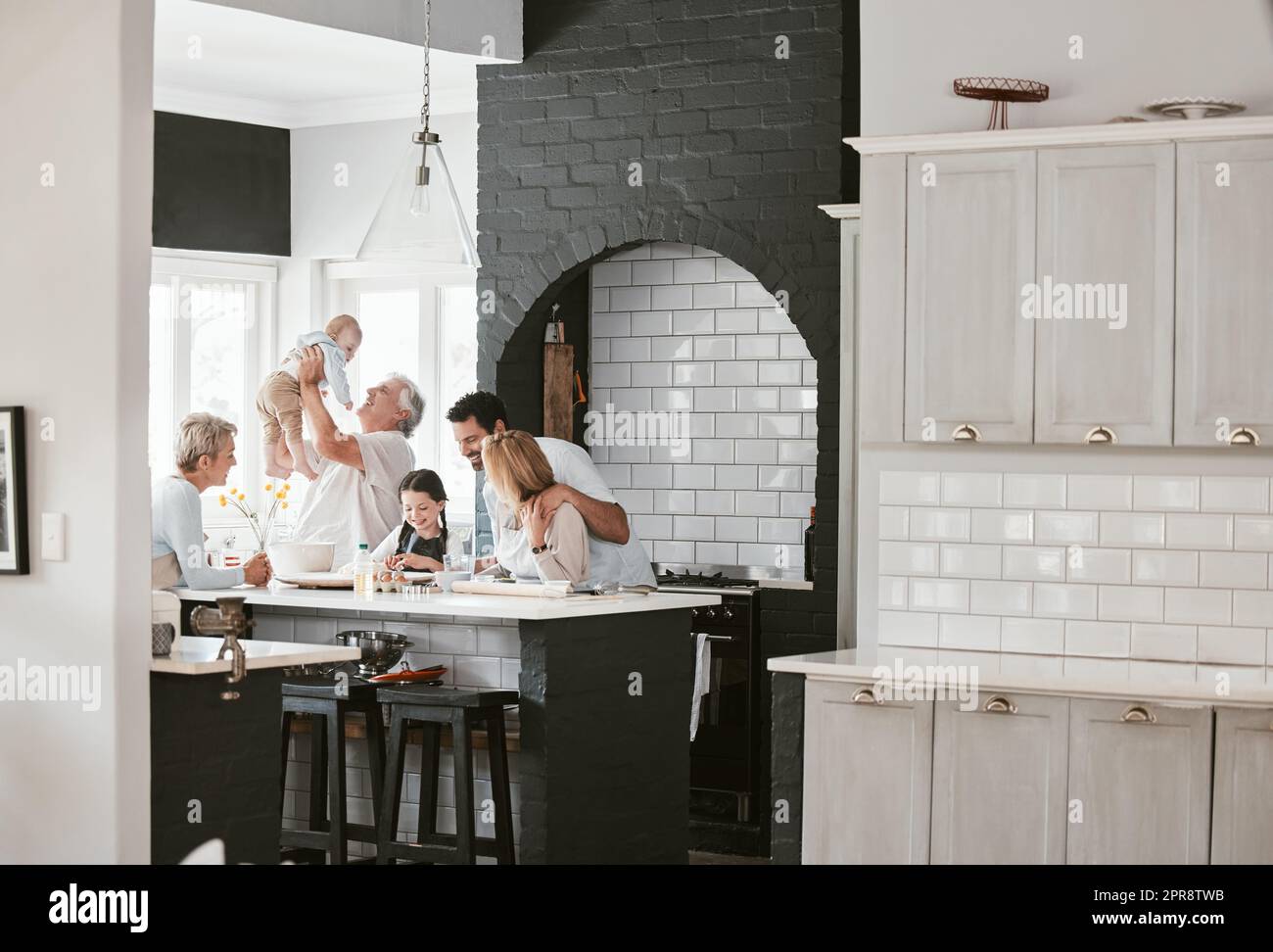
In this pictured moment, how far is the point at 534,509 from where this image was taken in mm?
5836

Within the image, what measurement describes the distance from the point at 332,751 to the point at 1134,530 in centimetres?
283

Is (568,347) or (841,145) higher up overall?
(841,145)

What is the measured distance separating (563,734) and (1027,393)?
1891 millimetres

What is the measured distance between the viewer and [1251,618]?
192 inches

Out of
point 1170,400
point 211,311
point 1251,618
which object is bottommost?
point 1251,618

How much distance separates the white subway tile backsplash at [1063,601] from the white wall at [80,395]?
8.90ft

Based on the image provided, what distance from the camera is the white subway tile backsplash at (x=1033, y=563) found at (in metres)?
5.12

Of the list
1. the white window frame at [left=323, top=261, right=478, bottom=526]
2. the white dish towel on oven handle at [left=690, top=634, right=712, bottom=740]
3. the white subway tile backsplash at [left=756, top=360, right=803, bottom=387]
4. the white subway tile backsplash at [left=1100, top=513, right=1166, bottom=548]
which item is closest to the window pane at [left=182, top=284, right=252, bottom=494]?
the white window frame at [left=323, top=261, right=478, bottom=526]

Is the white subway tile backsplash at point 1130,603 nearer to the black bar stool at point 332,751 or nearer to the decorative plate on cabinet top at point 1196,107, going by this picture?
the decorative plate on cabinet top at point 1196,107

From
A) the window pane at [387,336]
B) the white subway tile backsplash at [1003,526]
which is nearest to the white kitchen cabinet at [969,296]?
the white subway tile backsplash at [1003,526]
